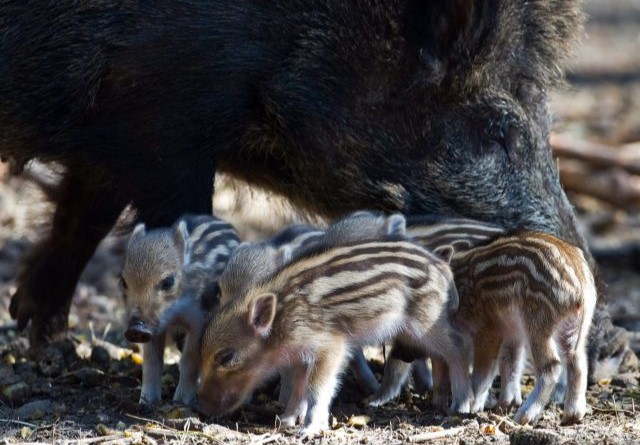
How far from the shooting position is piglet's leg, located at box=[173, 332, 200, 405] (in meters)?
4.86

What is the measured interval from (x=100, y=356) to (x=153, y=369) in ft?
2.76

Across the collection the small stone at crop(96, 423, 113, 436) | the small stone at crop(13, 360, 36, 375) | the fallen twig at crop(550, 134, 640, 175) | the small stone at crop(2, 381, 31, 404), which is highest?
the small stone at crop(96, 423, 113, 436)

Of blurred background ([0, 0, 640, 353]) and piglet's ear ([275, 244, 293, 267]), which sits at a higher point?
piglet's ear ([275, 244, 293, 267])

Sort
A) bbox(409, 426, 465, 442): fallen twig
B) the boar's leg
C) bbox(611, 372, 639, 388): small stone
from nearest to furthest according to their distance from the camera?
1. bbox(409, 426, 465, 442): fallen twig
2. bbox(611, 372, 639, 388): small stone
3. the boar's leg

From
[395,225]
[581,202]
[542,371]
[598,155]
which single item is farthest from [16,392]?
[581,202]

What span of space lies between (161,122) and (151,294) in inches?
36.8

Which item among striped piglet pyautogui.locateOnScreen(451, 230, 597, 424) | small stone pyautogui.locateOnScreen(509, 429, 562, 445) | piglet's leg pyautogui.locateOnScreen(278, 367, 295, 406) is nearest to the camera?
small stone pyautogui.locateOnScreen(509, 429, 562, 445)

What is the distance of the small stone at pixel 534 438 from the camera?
13.8 feet

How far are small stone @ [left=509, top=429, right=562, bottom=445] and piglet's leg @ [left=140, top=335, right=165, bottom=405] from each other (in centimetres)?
148

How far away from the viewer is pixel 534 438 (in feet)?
13.9

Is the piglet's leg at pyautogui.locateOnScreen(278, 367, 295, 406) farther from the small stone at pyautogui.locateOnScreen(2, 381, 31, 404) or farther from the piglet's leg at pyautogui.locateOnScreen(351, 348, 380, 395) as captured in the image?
the small stone at pyautogui.locateOnScreen(2, 381, 31, 404)

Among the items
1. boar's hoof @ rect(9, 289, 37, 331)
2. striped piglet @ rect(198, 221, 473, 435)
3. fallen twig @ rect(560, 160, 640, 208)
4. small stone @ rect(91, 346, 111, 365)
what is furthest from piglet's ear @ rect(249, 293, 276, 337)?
fallen twig @ rect(560, 160, 640, 208)

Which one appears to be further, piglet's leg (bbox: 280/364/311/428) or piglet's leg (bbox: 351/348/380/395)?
piglet's leg (bbox: 351/348/380/395)

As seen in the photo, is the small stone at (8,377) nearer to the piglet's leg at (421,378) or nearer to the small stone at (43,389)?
the small stone at (43,389)
